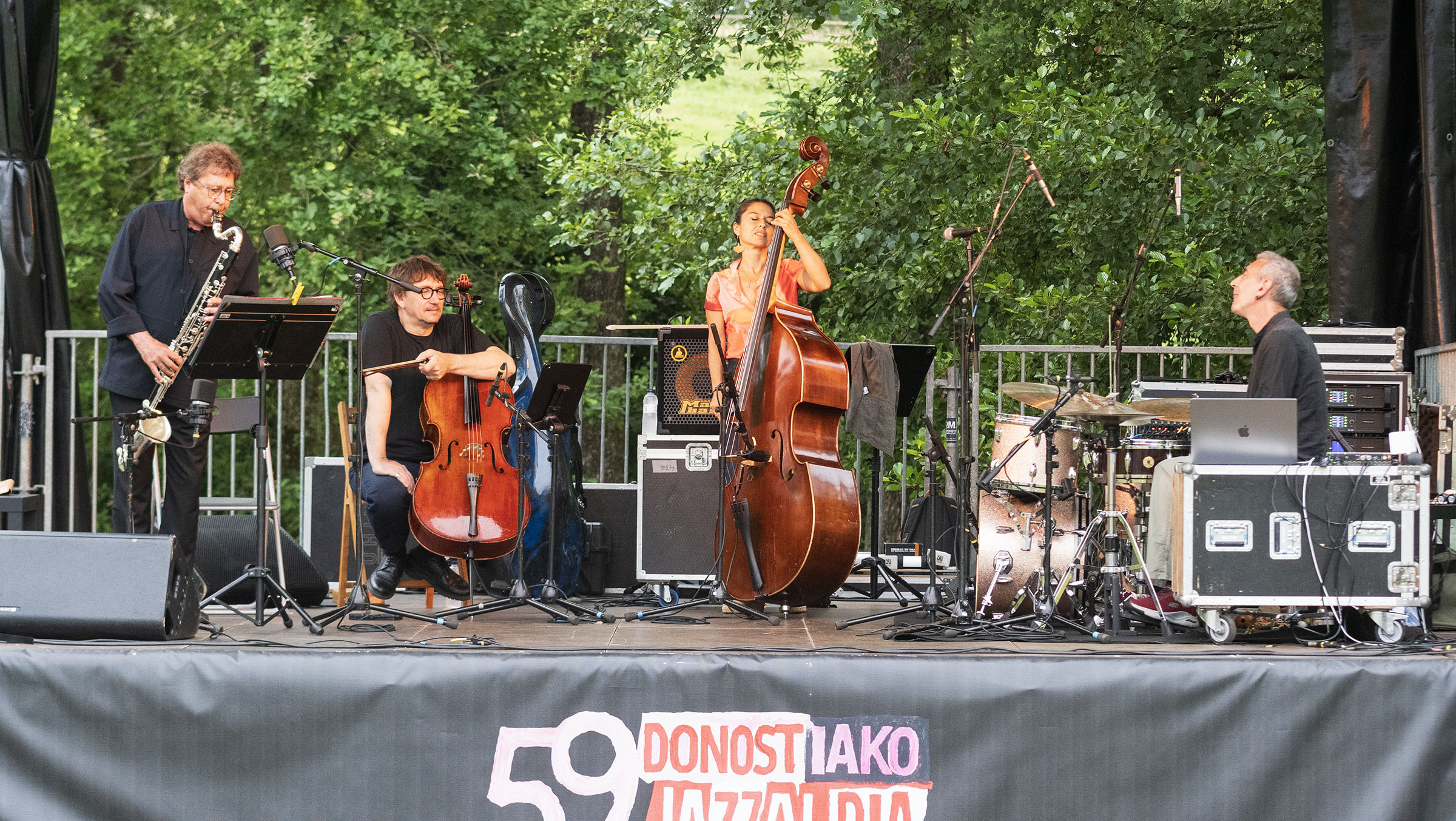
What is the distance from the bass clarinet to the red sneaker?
11.8 ft

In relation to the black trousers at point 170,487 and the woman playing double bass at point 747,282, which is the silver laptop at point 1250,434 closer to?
the woman playing double bass at point 747,282

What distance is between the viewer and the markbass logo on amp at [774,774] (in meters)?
3.78

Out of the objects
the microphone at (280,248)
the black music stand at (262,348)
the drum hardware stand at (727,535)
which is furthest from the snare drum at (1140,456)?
the microphone at (280,248)

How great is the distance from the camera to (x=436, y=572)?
17.9ft

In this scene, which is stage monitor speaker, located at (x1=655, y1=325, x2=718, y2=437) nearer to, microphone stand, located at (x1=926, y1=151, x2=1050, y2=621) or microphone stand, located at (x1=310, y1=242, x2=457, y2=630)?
microphone stand, located at (x1=926, y1=151, x2=1050, y2=621)

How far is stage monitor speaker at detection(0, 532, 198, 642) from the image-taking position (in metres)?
4.08

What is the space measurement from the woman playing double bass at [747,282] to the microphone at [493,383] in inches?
35.2

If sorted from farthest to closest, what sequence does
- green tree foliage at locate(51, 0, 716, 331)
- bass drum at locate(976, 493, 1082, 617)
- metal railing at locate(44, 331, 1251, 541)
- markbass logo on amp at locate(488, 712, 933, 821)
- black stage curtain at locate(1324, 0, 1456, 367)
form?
green tree foliage at locate(51, 0, 716, 331), metal railing at locate(44, 331, 1251, 541), black stage curtain at locate(1324, 0, 1456, 367), bass drum at locate(976, 493, 1082, 617), markbass logo on amp at locate(488, 712, 933, 821)

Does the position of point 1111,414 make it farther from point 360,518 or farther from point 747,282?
point 360,518

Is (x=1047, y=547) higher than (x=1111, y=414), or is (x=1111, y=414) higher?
(x=1111, y=414)

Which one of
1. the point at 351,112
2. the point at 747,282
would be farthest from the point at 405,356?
the point at 351,112

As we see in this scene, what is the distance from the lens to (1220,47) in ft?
32.3

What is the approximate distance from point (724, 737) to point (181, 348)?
→ 96.4 inches

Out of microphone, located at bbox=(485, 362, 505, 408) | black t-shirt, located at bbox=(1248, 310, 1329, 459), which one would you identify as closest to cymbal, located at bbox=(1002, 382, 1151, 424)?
black t-shirt, located at bbox=(1248, 310, 1329, 459)
